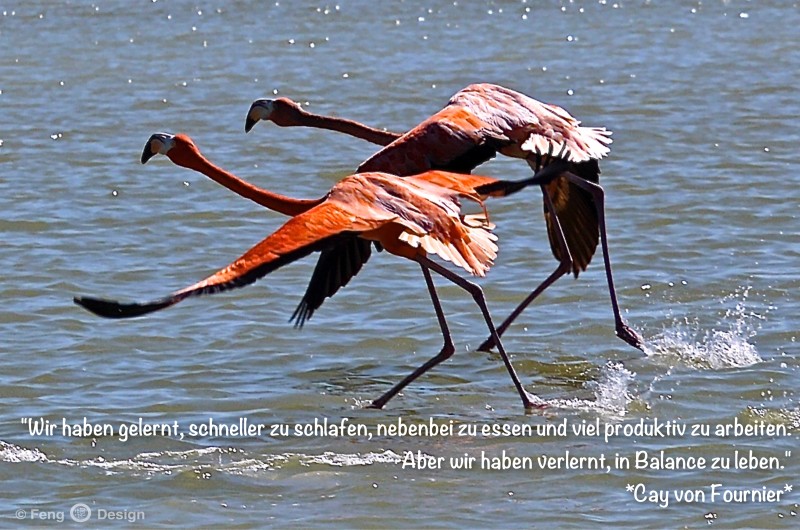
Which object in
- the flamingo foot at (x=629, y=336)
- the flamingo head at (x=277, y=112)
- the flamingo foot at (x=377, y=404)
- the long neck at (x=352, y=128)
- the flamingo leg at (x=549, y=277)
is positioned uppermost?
the flamingo head at (x=277, y=112)

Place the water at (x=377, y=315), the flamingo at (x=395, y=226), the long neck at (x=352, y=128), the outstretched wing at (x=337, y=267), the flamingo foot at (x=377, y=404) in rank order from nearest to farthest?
the flamingo at (x=395, y=226) < the water at (x=377, y=315) < the flamingo foot at (x=377, y=404) < the outstretched wing at (x=337, y=267) < the long neck at (x=352, y=128)

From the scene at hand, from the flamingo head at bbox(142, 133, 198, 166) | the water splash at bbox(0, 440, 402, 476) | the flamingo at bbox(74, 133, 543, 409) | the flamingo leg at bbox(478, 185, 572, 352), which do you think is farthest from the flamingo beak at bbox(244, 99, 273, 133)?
the water splash at bbox(0, 440, 402, 476)

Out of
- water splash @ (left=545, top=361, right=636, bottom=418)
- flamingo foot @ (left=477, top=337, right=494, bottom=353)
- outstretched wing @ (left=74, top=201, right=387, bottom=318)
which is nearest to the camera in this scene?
outstretched wing @ (left=74, top=201, right=387, bottom=318)

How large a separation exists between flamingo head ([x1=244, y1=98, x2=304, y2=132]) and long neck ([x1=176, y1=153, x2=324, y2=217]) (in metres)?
1.14

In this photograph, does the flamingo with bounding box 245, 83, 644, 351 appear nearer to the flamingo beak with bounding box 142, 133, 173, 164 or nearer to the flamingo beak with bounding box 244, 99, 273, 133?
the flamingo beak with bounding box 244, 99, 273, 133

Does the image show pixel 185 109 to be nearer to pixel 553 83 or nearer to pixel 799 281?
pixel 553 83

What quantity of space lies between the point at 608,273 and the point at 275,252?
113 inches

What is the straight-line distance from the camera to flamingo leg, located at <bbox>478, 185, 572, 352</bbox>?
28.8 feet

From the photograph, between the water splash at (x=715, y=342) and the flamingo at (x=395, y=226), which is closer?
the flamingo at (x=395, y=226)

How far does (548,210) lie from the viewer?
920cm

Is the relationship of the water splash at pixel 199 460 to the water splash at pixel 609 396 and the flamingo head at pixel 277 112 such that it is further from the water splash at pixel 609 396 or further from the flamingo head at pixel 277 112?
the flamingo head at pixel 277 112

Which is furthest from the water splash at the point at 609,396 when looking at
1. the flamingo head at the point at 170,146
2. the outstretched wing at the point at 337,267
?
the flamingo head at the point at 170,146

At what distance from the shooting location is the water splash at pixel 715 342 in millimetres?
8328

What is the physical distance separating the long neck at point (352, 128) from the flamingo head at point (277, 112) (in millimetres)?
54
